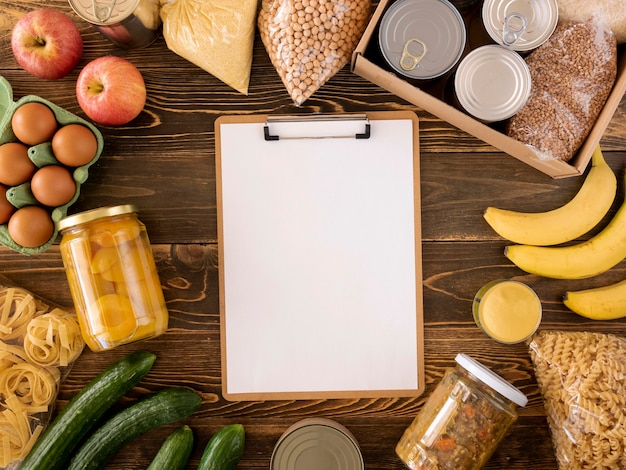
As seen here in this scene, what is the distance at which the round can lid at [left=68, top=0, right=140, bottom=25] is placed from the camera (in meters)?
0.87

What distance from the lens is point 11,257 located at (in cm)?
99

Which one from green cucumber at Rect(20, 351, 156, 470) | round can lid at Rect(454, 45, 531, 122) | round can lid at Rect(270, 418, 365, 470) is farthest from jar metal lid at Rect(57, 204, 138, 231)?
round can lid at Rect(454, 45, 531, 122)

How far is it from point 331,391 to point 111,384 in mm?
400

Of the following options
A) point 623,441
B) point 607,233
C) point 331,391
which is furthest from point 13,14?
point 623,441

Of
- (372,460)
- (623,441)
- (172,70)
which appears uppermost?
(172,70)

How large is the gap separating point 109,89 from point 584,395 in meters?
0.96

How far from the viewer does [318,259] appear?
0.99 metres

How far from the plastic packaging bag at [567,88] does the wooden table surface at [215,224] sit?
0.12 meters

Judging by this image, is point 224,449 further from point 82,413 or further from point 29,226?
point 29,226

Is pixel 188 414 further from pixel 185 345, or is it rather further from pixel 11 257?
pixel 11 257

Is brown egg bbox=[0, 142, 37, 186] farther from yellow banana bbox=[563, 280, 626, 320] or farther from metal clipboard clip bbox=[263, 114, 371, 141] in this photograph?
yellow banana bbox=[563, 280, 626, 320]

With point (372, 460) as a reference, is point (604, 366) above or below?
above

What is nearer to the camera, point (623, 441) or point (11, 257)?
point (623, 441)

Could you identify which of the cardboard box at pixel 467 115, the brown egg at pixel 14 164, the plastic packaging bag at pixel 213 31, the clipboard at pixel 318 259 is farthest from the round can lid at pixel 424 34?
the brown egg at pixel 14 164
